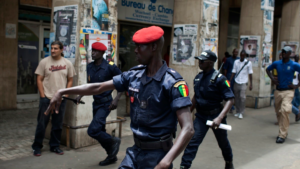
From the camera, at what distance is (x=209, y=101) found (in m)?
4.55

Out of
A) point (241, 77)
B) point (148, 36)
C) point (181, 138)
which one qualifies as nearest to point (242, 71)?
point (241, 77)

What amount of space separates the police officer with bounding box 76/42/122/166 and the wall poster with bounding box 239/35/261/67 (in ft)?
25.1

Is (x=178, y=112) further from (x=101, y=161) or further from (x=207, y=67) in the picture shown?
(x=101, y=161)

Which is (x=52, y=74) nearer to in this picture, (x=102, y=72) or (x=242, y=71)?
(x=102, y=72)

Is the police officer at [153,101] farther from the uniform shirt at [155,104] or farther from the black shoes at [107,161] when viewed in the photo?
the black shoes at [107,161]

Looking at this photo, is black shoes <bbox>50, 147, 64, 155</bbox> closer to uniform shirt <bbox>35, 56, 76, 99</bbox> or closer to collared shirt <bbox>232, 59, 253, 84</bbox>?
uniform shirt <bbox>35, 56, 76, 99</bbox>

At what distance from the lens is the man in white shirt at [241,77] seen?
922 centimetres

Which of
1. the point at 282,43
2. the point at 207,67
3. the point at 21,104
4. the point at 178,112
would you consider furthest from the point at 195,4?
the point at 282,43

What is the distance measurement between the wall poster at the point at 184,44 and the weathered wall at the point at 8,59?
4.39 meters

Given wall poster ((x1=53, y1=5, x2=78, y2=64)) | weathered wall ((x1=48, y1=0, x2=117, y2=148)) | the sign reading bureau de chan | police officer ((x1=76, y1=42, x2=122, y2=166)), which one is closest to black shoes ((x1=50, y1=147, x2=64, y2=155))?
weathered wall ((x1=48, y1=0, x2=117, y2=148))

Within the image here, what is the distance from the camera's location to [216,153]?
5.80 metres

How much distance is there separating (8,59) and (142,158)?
7.23m

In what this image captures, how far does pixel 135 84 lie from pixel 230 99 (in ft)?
7.04

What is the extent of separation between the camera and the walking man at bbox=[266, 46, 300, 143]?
6.75 meters
